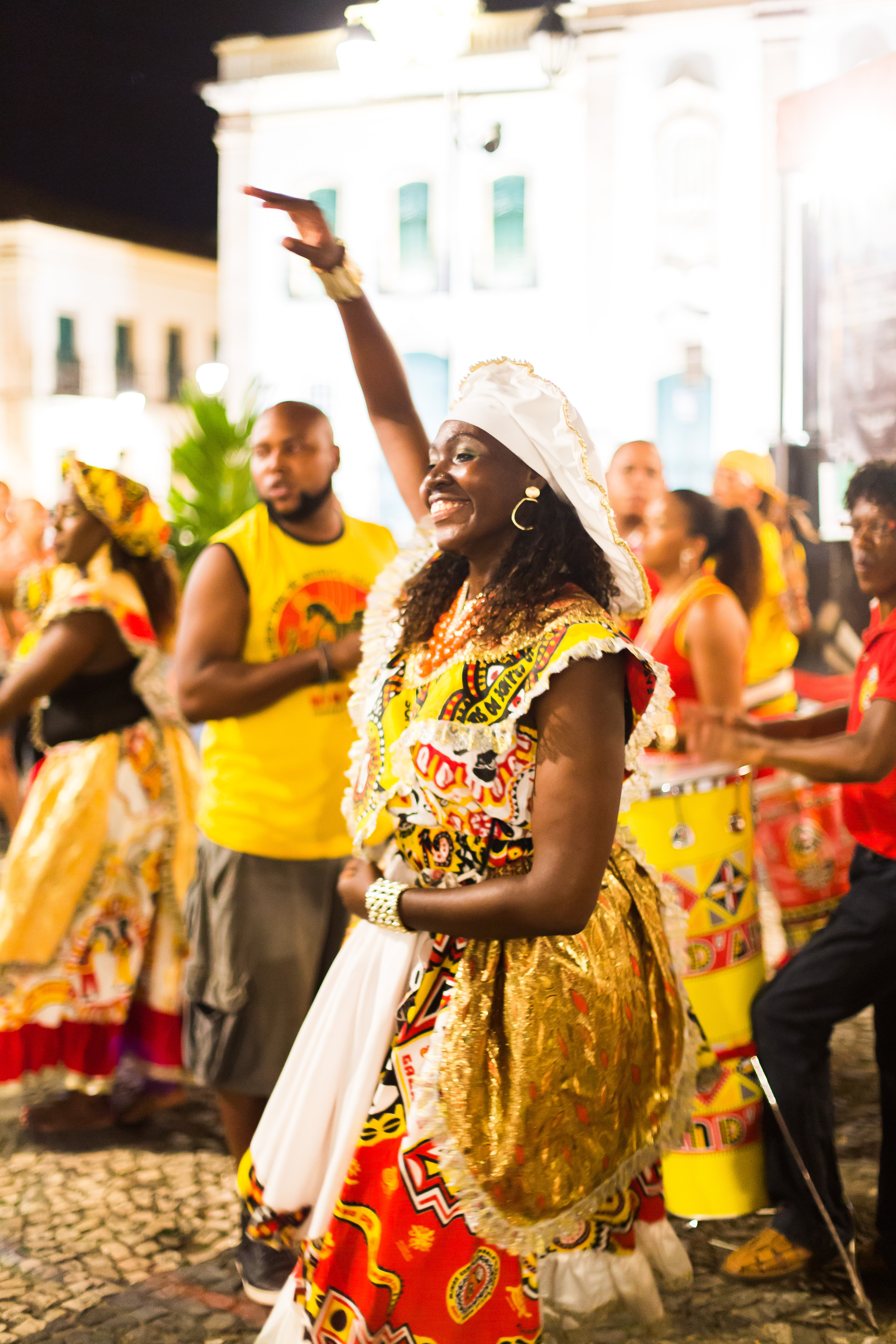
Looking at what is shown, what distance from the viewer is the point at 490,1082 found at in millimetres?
1898

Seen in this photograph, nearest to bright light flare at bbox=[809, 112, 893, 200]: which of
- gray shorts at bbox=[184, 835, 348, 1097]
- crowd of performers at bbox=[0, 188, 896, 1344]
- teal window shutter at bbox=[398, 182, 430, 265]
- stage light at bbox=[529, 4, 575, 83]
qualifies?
stage light at bbox=[529, 4, 575, 83]

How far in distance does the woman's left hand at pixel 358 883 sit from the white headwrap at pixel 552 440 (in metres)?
0.68

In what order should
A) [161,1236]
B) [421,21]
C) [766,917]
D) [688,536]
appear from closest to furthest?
[161,1236] < [688,536] < [766,917] < [421,21]

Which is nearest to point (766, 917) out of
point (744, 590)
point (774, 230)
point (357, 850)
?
point (744, 590)

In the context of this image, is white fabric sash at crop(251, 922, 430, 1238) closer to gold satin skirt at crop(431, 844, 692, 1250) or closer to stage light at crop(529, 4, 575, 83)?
gold satin skirt at crop(431, 844, 692, 1250)

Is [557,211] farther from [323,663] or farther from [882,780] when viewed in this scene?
[882,780]

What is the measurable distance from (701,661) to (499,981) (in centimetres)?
195

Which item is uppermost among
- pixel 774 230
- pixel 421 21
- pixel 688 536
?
pixel 774 230

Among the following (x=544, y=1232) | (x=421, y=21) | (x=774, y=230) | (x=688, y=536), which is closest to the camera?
(x=544, y=1232)

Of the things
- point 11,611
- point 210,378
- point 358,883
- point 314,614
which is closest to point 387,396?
point 314,614

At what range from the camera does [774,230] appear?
14.9 meters

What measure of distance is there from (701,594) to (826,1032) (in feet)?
4.68

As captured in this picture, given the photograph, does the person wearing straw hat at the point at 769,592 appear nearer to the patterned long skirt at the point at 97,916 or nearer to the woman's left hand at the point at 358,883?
the patterned long skirt at the point at 97,916

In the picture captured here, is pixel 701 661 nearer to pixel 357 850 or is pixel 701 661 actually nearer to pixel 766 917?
pixel 357 850
